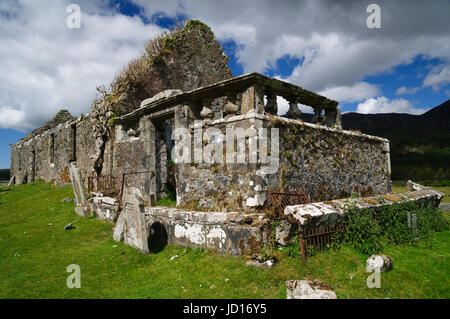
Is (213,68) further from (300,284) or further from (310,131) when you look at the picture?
(300,284)

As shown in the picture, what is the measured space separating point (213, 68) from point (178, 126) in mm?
8103

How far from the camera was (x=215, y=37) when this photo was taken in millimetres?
13523

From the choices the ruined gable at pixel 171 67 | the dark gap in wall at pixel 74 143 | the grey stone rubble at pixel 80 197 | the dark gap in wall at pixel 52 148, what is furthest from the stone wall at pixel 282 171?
the dark gap in wall at pixel 52 148

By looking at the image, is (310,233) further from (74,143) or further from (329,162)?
(74,143)

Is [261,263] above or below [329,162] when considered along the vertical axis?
below

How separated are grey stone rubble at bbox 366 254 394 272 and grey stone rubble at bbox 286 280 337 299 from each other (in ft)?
3.63

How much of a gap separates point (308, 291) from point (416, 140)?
1192 inches

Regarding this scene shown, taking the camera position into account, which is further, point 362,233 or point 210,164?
point 210,164

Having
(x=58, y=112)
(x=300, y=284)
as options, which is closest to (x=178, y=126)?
(x=300, y=284)

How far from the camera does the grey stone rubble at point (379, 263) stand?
13.3ft

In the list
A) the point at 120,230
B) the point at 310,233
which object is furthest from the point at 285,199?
the point at 120,230

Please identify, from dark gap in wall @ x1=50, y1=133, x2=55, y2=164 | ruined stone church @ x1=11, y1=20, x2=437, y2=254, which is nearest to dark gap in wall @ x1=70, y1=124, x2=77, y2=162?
ruined stone church @ x1=11, y1=20, x2=437, y2=254

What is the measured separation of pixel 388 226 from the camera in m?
5.60

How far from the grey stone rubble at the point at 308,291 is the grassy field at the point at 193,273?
0.59ft
